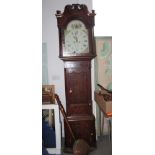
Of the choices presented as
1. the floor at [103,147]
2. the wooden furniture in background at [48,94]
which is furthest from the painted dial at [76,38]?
the floor at [103,147]

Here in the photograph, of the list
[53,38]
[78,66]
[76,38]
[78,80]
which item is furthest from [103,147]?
[53,38]

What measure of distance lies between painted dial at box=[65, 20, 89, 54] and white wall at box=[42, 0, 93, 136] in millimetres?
294

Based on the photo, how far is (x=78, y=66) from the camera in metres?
2.50

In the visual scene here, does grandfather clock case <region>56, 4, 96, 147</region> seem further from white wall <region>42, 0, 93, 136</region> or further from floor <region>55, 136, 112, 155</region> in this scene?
white wall <region>42, 0, 93, 136</region>

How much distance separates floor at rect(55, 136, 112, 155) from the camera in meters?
2.41

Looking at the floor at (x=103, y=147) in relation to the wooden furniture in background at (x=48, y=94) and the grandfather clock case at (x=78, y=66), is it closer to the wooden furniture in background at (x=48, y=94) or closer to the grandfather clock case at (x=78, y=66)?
the grandfather clock case at (x=78, y=66)

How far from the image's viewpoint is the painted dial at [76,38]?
8.18 ft

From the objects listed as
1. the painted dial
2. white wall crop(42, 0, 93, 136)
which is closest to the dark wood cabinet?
the painted dial

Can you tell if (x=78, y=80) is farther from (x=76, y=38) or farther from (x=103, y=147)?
(x=103, y=147)

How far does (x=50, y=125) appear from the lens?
8.14 feet

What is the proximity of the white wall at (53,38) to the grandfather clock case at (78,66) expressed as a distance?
0.91ft
